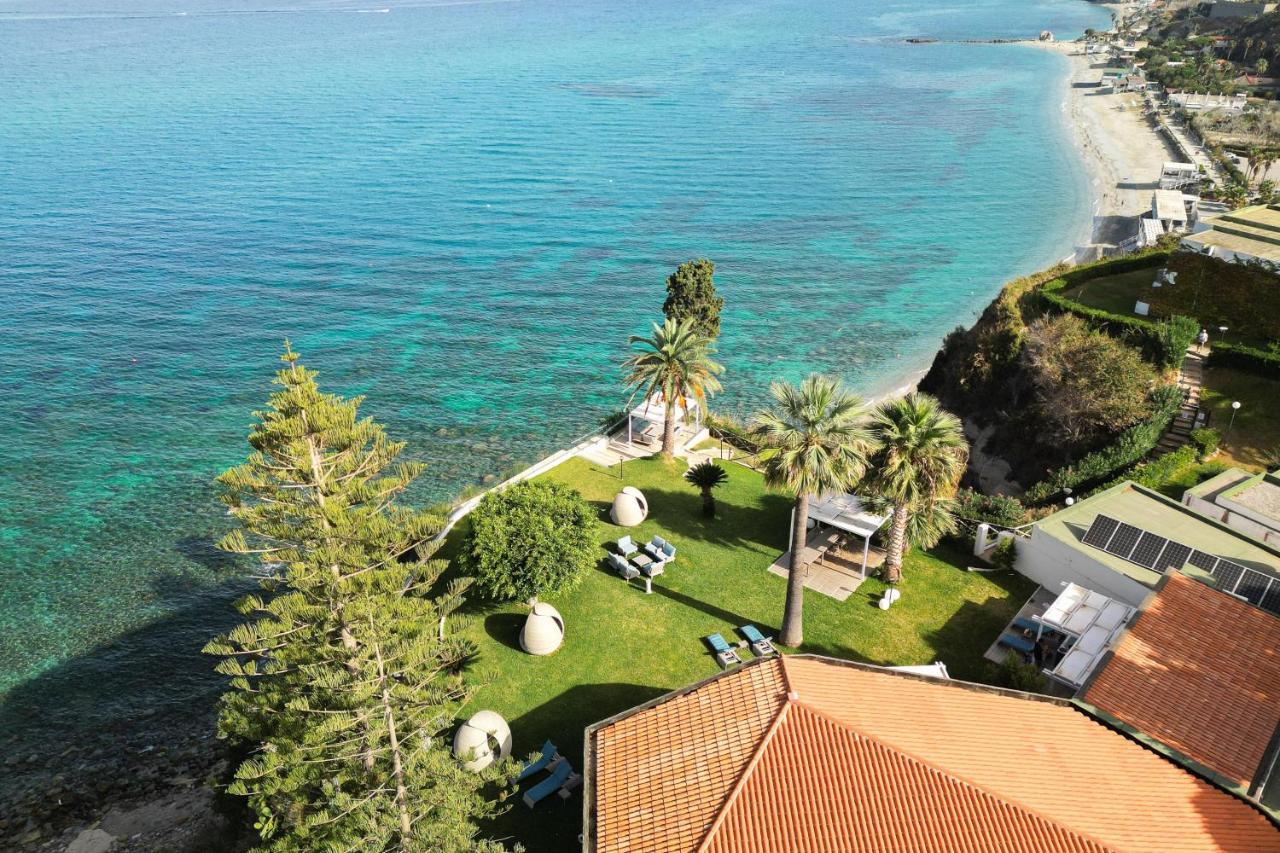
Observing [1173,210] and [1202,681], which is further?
[1173,210]

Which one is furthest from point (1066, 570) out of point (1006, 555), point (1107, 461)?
point (1107, 461)

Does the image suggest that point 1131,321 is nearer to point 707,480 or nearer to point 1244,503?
Result: point 1244,503

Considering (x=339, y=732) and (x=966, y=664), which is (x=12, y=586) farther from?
(x=966, y=664)

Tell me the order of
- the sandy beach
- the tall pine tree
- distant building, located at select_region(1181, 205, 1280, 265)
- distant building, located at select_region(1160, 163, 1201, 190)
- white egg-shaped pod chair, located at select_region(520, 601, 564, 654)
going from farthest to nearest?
distant building, located at select_region(1160, 163, 1201, 190)
the sandy beach
distant building, located at select_region(1181, 205, 1280, 265)
white egg-shaped pod chair, located at select_region(520, 601, 564, 654)
the tall pine tree

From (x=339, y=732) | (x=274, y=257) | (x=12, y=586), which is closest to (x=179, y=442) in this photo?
(x=12, y=586)

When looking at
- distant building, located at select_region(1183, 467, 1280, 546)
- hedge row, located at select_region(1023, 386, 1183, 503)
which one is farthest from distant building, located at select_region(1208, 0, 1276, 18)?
distant building, located at select_region(1183, 467, 1280, 546)

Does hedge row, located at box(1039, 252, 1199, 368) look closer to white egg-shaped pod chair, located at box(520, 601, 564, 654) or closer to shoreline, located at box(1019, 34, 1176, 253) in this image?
shoreline, located at box(1019, 34, 1176, 253)
